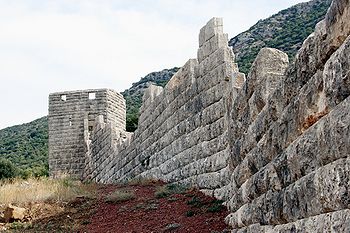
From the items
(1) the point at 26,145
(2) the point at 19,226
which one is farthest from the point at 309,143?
(1) the point at 26,145

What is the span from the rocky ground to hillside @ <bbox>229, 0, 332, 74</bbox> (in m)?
25.0

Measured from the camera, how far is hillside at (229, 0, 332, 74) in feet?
138

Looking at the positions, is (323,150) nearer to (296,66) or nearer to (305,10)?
(296,66)

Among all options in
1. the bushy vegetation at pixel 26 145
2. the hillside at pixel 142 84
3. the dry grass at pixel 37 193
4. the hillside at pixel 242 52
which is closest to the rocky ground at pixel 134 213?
the dry grass at pixel 37 193

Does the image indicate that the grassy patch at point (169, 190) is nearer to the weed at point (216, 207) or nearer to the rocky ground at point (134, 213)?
the rocky ground at point (134, 213)

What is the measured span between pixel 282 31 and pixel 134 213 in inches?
1540

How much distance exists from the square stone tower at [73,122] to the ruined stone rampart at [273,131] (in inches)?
610

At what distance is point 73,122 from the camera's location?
2947 cm

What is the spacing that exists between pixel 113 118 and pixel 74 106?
2.21 m

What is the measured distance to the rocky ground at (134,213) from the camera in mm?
9695

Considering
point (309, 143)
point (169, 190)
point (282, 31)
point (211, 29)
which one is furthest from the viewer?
point (282, 31)

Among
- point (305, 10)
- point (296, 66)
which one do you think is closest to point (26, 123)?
point (305, 10)

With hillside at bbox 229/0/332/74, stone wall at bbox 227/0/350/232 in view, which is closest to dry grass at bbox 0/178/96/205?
stone wall at bbox 227/0/350/232

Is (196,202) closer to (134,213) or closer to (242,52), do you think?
(134,213)
